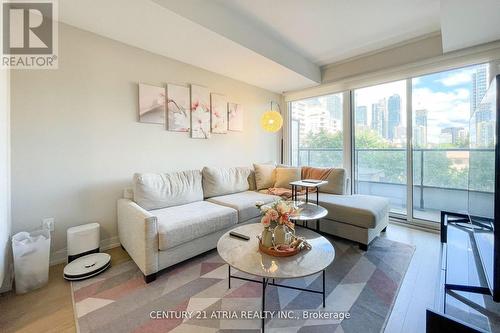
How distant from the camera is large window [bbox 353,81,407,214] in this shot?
326cm

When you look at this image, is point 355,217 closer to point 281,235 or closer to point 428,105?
point 281,235

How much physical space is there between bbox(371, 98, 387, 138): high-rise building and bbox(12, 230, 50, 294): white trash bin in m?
4.36

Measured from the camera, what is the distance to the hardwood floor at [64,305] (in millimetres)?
1350

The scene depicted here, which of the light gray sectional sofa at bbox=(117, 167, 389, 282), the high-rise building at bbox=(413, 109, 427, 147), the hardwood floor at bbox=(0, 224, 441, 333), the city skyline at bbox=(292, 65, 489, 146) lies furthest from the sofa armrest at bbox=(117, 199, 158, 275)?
the high-rise building at bbox=(413, 109, 427, 147)

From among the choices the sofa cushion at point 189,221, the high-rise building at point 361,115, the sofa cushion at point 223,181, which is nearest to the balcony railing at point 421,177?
the high-rise building at point 361,115

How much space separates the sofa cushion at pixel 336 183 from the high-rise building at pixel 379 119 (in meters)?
1.04

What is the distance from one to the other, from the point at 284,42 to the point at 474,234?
10.0 feet

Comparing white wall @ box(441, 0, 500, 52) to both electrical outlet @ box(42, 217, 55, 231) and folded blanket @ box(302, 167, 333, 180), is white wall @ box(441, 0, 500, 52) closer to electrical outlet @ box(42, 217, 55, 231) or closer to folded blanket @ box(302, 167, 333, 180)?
folded blanket @ box(302, 167, 333, 180)

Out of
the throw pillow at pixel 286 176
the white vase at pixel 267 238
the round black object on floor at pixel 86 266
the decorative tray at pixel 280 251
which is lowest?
the round black object on floor at pixel 86 266

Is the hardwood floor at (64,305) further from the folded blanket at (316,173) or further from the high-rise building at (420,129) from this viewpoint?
the high-rise building at (420,129)

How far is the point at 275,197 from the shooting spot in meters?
3.05

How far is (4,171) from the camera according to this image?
5.43 feet

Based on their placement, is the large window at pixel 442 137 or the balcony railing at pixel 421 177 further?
the balcony railing at pixel 421 177

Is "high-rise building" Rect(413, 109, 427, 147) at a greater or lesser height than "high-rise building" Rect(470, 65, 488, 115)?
lesser
